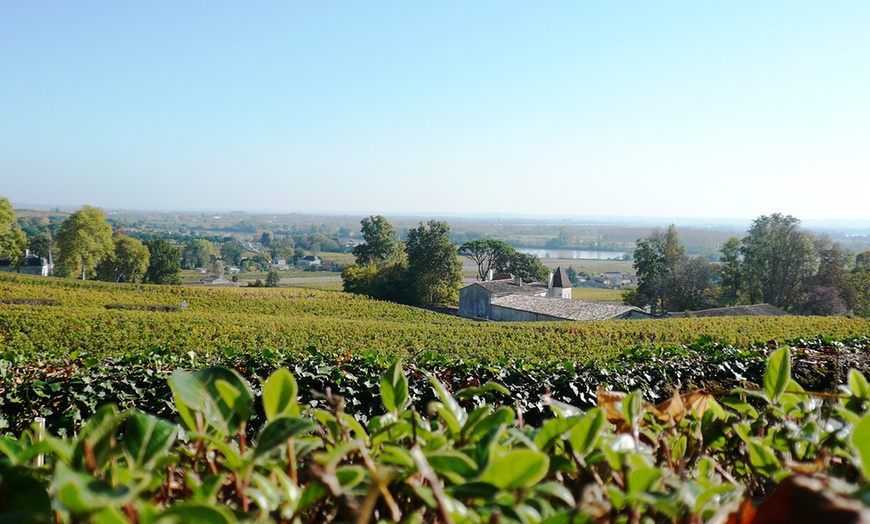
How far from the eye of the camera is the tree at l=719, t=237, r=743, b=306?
46.3m

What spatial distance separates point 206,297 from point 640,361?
25780mm

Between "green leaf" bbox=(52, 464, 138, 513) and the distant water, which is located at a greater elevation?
"green leaf" bbox=(52, 464, 138, 513)

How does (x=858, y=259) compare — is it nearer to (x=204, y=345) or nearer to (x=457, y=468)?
(x=204, y=345)

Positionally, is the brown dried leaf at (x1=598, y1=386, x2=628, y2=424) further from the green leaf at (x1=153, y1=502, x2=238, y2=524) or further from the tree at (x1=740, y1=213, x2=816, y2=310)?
the tree at (x1=740, y1=213, x2=816, y2=310)

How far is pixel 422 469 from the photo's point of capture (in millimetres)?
552

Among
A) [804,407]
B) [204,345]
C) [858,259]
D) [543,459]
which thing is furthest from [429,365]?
[858,259]

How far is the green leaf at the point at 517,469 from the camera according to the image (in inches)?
24.3

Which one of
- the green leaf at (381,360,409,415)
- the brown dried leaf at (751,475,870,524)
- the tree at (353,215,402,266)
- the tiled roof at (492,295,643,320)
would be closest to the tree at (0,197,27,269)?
the tree at (353,215,402,266)

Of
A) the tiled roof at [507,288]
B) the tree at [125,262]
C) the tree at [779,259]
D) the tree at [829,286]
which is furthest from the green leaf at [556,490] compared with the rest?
the tree at [125,262]

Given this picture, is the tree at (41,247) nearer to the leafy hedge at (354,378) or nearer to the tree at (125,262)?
the tree at (125,262)

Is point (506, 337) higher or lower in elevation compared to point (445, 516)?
lower

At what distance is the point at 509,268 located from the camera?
223 ft

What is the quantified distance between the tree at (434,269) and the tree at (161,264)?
3291 centimetres

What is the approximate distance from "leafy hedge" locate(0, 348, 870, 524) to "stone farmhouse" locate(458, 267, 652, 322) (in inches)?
1233
